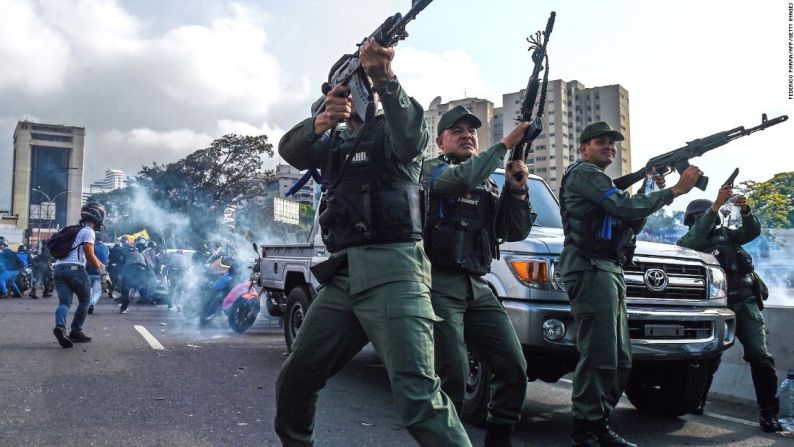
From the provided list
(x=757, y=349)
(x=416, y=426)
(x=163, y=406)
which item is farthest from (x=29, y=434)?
(x=757, y=349)

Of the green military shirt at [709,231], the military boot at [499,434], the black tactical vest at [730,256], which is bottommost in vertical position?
the military boot at [499,434]

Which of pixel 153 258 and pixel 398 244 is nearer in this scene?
pixel 398 244

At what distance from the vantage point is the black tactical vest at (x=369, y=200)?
2670 mm

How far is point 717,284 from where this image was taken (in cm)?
484

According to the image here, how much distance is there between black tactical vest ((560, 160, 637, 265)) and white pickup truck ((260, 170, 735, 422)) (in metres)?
0.31

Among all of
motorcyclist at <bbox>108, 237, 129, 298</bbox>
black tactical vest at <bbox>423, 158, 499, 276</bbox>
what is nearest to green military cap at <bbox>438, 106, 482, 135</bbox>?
black tactical vest at <bbox>423, 158, 499, 276</bbox>

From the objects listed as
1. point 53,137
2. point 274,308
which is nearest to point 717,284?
point 274,308

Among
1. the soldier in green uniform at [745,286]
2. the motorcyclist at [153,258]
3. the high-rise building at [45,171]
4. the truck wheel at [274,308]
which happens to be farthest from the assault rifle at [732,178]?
the high-rise building at [45,171]

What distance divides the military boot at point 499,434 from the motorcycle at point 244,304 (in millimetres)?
7039

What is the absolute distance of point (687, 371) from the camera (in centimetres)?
480

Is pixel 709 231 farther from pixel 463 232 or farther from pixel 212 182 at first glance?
pixel 212 182

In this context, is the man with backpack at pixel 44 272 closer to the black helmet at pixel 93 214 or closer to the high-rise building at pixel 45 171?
the black helmet at pixel 93 214

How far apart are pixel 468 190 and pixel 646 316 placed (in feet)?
5.93

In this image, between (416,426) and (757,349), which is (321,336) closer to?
(416,426)
